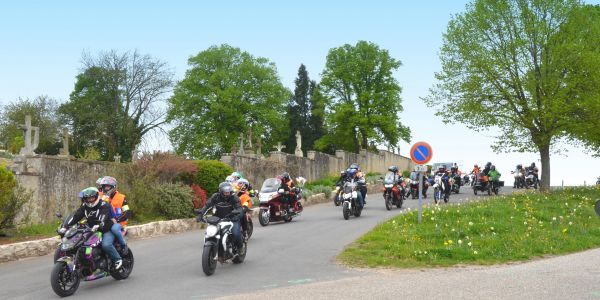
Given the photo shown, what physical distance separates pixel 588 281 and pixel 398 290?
3247 mm

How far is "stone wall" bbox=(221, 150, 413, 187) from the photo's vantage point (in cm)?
3199

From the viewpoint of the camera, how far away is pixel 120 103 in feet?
212

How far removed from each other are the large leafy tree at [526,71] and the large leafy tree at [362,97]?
109 feet

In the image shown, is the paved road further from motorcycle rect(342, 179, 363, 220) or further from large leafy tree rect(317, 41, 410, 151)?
large leafy tree rect(317, 41, 410, 151)

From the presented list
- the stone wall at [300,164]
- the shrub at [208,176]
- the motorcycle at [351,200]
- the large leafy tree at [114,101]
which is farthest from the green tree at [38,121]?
the motorcycle at [351,200]

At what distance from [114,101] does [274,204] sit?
4594 centimetres

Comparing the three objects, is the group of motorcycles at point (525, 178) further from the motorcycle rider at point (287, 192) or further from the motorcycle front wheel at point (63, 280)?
the motorcycle front wheel at point (63, 280)

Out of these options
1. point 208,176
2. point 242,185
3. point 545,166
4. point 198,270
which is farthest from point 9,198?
point 545,166

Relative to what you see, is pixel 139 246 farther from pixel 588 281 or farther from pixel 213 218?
pixel 588 281

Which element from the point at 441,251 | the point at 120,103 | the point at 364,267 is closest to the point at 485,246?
the point at 441,251

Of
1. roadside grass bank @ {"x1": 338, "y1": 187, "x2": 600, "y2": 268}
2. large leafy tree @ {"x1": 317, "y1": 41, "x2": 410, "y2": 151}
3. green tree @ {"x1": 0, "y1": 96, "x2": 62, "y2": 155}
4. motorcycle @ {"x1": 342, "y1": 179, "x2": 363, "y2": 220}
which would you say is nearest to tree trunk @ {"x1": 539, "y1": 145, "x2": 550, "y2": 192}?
roadside grass bank @ {"x1": 338, "y1": 187, "x2": 600, "y2": 268}

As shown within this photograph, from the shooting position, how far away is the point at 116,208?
1380 cm

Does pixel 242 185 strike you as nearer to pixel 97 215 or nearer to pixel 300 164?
pixel 97 215

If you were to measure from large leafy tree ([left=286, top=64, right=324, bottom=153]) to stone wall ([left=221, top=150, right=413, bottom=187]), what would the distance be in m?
13.7
